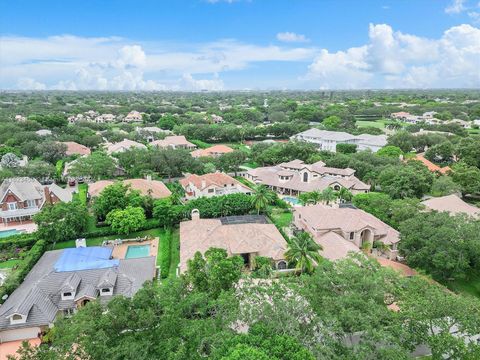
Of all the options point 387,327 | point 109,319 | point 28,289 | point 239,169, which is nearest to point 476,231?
point 387,327

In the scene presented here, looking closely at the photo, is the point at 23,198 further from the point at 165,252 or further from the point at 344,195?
the point at 344,195

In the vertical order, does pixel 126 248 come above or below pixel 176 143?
below

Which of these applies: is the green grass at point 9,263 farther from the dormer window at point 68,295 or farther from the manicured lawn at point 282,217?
the manicured lawn at point 282,217

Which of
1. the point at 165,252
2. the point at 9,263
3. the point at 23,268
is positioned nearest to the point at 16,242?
the point at 9,263

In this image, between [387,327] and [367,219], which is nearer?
[387,327]

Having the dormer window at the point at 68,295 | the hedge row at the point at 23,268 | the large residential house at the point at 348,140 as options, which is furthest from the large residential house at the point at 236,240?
the large residential house at the point at 348,140

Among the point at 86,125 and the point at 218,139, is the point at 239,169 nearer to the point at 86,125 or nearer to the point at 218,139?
the point at 218,139
